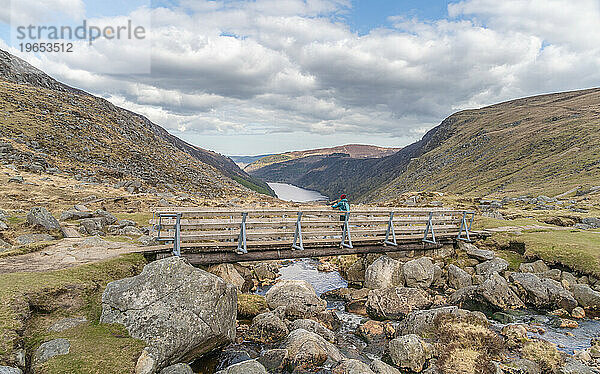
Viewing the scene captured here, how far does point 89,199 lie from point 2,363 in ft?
117

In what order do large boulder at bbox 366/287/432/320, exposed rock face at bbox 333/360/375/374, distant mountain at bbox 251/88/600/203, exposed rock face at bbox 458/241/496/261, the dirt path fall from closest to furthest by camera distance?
1. exposed rock face at bbox 333/360/375/374
2. the dirt path
3. large boulder at bbox 366/287/432/320
4. exposed rock face at bbox 458/241/496/261
5. distant mountain at bbox 251/88/600/203

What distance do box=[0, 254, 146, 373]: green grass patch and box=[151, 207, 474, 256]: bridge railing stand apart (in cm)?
458

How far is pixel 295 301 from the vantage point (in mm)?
17172

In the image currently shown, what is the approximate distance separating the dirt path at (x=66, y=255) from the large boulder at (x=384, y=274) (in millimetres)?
14212

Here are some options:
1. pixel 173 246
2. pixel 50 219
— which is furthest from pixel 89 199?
pixel 173 246

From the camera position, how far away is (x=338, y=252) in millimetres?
20641

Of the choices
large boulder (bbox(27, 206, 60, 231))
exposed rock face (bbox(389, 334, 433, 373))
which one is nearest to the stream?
exposed rock face (bbox(389, 334, 433, 373))

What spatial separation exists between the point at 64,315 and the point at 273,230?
10.9m

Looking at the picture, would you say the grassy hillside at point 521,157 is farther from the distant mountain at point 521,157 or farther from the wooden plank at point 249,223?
the wooden plank at point 249,223

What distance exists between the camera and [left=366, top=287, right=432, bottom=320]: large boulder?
17.4 m

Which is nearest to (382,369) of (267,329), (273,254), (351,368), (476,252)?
(351,368)

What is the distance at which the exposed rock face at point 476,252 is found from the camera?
73.6ft

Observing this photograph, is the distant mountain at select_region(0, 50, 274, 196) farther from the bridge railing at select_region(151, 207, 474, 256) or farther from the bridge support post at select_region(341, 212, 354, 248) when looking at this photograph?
the bridge support post at select_region(341, 212, 354, 248)

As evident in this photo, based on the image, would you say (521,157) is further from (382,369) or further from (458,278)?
(382,369)
